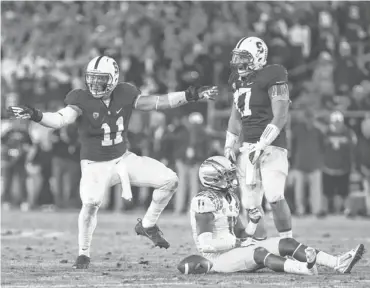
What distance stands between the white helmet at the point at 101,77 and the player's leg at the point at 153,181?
28.6 inches

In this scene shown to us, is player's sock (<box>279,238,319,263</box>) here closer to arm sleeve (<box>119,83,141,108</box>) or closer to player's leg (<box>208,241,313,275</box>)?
player's leg (<box>208,241,313,275</box>)

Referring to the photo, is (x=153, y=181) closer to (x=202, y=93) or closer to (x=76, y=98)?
(x=202, y=93)

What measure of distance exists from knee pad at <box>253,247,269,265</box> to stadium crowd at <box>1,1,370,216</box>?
853 centimetres

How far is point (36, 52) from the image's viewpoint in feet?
65.7

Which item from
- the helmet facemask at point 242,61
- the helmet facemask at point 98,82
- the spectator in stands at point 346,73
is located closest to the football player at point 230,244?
the helmet facemask at point 242,61

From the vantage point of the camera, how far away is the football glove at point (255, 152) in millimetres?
10094

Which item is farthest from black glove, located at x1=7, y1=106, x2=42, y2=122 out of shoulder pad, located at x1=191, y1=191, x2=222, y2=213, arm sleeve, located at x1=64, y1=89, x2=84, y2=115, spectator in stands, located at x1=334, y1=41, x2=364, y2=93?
spectator in stands, located at x1=334, y1=41, x2=364, y2=93

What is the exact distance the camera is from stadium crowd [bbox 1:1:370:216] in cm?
1792

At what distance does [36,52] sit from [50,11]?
1.15 metres

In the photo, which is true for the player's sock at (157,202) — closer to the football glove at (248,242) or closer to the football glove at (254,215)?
the football glove at (254,215)

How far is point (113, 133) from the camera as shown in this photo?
421 inches

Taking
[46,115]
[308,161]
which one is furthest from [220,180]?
Result: [308,161]

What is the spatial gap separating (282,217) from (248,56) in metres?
1.60

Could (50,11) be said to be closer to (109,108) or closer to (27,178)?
Answer: (27,178)
